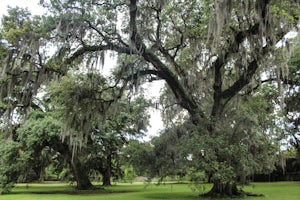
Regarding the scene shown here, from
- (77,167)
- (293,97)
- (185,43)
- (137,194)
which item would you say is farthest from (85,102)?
(293,97)

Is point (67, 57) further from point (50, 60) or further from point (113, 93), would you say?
point (113, 93)

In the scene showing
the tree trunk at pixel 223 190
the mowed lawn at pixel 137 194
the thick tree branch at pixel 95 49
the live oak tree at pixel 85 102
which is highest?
the thick tree branch at pixel 95 49

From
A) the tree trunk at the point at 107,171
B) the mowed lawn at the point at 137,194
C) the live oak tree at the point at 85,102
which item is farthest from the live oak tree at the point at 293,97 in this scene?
the tree trunk at the point at 107,171

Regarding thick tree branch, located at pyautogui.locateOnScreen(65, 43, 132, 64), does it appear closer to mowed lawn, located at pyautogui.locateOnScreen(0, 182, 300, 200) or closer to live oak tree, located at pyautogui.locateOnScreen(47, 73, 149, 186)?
live oak tree, located at pyautogui.locateOnScreen(47, 73, 149, 186)

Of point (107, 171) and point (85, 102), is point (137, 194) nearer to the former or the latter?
point (85, 102)

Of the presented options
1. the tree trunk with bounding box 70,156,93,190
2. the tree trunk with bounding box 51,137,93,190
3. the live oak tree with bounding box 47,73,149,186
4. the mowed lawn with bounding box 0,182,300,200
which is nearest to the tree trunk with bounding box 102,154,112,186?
the tree trunk with bounding box 51,137,93,190

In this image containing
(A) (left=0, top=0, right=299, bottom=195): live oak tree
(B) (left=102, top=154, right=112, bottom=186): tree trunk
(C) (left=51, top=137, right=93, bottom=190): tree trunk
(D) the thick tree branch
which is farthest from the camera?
(B) (left=102, top=154, right=112, bottom=186): tree trunk

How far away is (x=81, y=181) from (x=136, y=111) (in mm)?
7394

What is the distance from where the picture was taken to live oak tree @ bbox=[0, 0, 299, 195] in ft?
35.7

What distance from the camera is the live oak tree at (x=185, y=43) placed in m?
10.9

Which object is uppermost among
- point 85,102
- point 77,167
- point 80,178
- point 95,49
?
point 95,49

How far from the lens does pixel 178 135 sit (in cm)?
1494

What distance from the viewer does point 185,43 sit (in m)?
14.4

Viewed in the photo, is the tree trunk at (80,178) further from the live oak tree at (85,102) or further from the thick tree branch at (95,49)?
the thick tree branch at (95,49)
